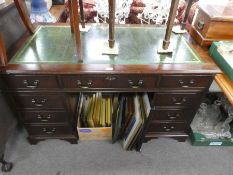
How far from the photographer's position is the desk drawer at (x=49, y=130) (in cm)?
119

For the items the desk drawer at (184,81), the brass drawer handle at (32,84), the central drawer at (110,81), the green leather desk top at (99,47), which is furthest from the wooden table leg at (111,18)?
the brass drawer handle at (32,84)

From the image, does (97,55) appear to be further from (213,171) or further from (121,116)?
(213,171)

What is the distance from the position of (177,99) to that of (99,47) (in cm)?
55

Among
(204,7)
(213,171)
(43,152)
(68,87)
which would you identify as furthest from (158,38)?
(43,152)

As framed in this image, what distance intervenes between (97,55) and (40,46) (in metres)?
0.34

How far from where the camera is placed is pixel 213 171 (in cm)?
122

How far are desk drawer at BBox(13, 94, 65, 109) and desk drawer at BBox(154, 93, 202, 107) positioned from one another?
0.56 m

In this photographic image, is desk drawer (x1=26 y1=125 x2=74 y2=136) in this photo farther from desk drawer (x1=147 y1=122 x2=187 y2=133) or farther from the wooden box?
the wooden box

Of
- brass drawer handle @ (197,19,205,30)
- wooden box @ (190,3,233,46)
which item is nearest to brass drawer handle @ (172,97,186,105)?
wooden box @ (190,3,233,46)

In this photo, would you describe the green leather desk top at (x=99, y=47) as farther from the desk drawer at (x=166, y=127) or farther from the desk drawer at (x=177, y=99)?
the desk drawer at (x=166, y=127)

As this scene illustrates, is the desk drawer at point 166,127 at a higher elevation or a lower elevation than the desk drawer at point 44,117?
lower

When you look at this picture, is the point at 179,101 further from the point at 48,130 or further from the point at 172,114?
the point at 48,130

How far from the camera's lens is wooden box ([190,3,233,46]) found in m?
1.00

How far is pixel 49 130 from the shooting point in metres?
1.23
